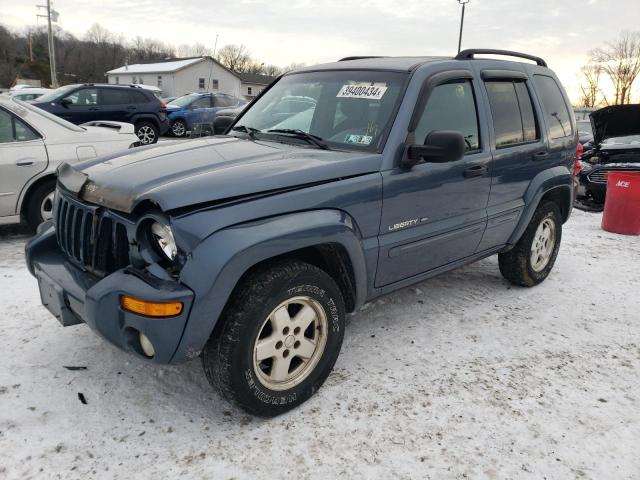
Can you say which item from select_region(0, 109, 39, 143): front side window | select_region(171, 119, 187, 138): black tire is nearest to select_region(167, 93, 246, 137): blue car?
select_region(171, 119, 187, 138): black tire

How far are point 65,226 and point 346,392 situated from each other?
1.87 metres

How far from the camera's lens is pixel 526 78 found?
438 cm

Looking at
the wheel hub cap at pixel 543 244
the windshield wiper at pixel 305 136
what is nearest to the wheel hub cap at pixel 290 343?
the windshield wiper at pixel 305 136

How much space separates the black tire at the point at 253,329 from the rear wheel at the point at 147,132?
1195 cm

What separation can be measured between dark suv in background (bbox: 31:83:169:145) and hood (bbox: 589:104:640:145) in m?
9.67

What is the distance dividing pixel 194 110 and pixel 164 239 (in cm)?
1576

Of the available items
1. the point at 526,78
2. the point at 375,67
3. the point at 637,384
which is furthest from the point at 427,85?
the point at 637,384

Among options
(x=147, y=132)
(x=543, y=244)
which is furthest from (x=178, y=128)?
(x=543, y=244)

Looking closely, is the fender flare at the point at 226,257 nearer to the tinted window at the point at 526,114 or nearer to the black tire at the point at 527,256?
the tinted window at the point at 526,114

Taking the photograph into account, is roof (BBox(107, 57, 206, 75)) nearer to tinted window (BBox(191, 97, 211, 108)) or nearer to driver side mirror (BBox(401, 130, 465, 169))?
tinted window (BBox(191, 97, 211, 108))

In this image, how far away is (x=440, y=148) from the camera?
2.94 meters

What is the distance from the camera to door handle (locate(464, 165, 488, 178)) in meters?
3.56

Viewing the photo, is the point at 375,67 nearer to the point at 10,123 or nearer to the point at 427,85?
the point at 427,85

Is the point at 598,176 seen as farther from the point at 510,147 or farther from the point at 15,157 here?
the point at 15,157
